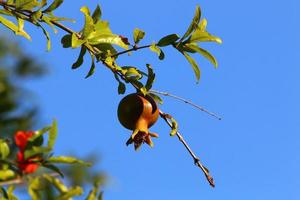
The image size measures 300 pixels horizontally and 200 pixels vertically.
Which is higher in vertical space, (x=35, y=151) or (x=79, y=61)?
(x=79, y=61)

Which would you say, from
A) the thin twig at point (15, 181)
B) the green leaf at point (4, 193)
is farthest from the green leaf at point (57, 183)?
the green leaf at point (4, 193)

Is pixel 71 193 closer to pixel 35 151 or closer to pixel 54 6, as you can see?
pixel 35 151

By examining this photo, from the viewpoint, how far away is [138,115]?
2111 millimetres

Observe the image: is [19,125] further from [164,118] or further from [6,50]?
[164,118]

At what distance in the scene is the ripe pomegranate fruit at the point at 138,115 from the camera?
6.94 feet

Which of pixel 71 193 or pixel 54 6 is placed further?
pixel 54 6

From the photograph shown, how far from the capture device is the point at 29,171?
132 cm

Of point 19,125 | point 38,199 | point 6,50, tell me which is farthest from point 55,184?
point 6,50

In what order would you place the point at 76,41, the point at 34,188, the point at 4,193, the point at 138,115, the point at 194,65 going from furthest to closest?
the point at 194,65
the point at 138,115
the point at 76,41
the point at 4,193
the point at 34,188

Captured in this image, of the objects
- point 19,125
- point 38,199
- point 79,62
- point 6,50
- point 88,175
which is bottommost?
point 38,199

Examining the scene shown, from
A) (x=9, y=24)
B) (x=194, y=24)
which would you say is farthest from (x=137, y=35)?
(x=9, y=24)

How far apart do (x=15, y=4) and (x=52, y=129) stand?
2.52ft

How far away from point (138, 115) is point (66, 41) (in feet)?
1.06

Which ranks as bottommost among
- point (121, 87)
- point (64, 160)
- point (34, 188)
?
point (34, 188)
